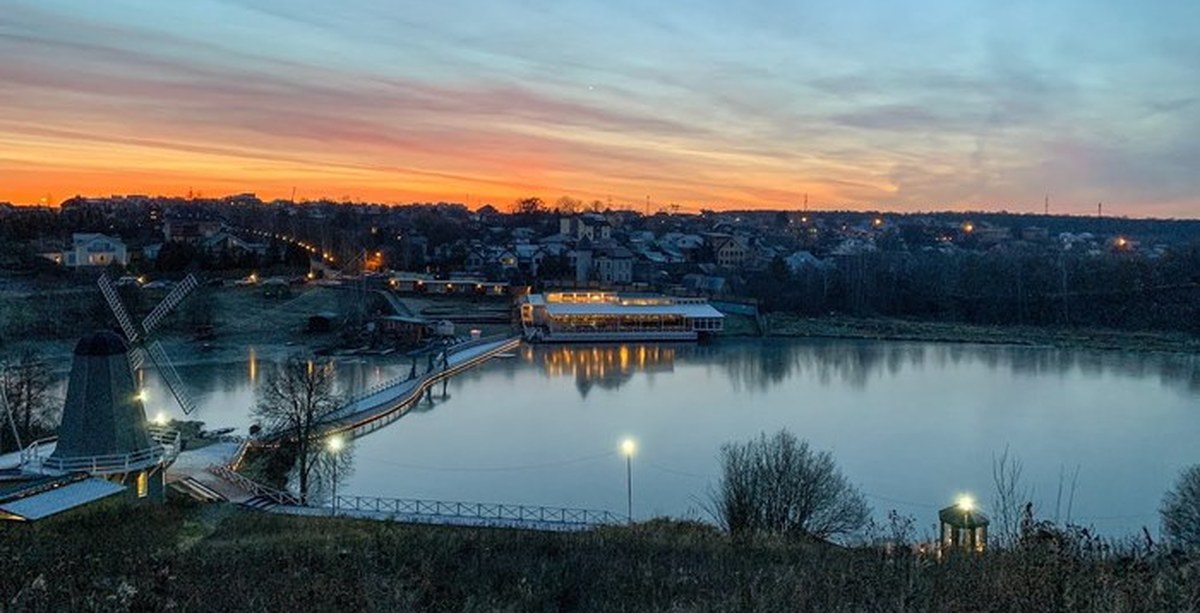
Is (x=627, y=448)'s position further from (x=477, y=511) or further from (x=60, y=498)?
(x=60, y=498)

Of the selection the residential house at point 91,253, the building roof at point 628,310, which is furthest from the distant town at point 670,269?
the building roof at point 628,310

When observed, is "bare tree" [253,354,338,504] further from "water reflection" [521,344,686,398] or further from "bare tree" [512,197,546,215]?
"bare tree" [512,197,546,215]

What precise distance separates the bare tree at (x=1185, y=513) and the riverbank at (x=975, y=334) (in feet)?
53.4

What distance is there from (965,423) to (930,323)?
15648 millimetres

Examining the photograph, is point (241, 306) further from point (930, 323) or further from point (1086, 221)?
point (1086, 221)

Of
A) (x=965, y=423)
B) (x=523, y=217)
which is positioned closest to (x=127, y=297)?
(x=965, y=423)

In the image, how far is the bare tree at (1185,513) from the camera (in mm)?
7203

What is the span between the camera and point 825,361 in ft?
65.9

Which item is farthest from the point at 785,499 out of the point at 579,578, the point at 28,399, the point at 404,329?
the point at 404,329

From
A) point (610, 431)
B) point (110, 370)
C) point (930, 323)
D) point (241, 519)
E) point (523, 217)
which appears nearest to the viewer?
point (241, 519)

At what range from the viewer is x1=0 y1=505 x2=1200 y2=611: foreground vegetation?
2342 mm

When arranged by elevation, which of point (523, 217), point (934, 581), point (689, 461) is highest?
point (523, 217)

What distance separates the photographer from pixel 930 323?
2800 centimetres

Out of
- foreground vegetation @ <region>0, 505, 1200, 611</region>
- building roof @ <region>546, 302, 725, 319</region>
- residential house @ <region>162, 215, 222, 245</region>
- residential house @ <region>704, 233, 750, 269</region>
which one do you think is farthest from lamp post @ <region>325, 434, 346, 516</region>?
residential house @ <region>704, 233, 750, 269</region>
